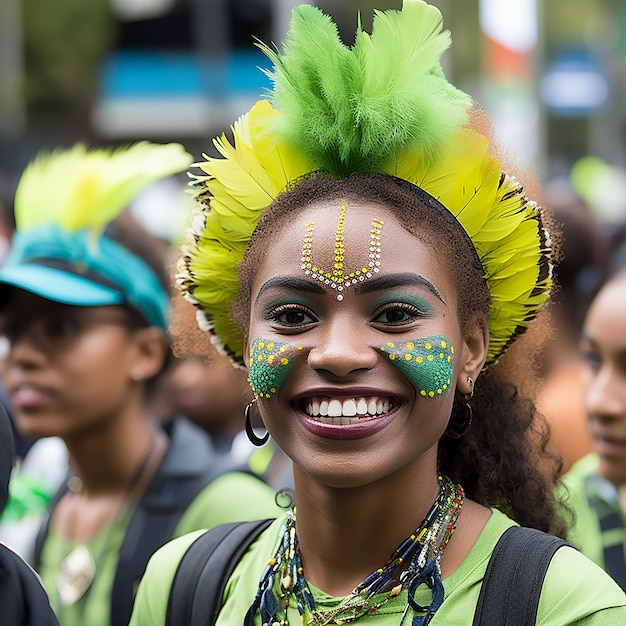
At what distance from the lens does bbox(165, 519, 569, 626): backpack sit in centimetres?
250

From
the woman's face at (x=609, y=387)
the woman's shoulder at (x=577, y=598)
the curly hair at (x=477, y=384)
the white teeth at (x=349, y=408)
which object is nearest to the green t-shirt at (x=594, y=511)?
the woman's face at (x=609, y=387)

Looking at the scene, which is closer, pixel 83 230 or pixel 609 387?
pixel 609 387

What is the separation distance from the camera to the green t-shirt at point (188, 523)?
4.08 metres

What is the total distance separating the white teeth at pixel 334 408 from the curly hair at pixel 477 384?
0.41 meters

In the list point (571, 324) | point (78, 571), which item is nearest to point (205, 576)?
point (78, 571)

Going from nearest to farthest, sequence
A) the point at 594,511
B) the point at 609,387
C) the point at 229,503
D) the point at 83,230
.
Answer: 1. the point at 609,387
2. the point at 229,503
3. the point at 594,511
4. the point at 83,230

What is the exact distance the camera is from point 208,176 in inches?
117

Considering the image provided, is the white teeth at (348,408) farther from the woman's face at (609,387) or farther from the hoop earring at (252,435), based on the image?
the woman's face at (609,387)

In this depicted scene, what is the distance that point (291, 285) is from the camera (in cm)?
267

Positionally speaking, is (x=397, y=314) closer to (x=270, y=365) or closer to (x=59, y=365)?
(x=270, y=365)

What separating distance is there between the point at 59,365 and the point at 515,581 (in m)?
2.32

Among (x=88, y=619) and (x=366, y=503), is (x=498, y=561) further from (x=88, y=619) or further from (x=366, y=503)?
(x=88, y=619)

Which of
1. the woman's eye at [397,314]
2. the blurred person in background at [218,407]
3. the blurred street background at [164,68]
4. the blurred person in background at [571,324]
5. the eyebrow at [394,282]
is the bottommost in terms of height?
the blurred street background at [164,68]

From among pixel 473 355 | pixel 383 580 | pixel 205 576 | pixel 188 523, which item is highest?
pixel 473 355
